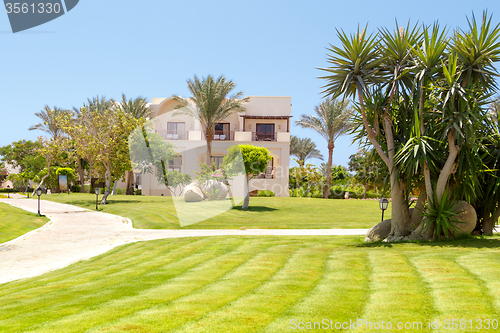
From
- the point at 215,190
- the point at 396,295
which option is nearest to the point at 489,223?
the point at 396,295

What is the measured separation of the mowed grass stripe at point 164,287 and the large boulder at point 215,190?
17.3 metres

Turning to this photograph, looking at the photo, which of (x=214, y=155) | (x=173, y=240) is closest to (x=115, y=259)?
(x=173, y=240)

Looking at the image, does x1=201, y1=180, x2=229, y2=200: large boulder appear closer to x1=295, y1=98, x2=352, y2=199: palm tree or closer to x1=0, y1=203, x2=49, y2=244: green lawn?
x1=0, y1=203, x2=49, y2=244: green lawn

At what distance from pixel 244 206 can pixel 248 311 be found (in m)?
20.0

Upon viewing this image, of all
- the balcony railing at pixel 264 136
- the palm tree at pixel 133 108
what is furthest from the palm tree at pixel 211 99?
the palm tree at pixel 133 108

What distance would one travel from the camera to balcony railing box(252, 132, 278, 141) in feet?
145

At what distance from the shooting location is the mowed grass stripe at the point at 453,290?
4660mm

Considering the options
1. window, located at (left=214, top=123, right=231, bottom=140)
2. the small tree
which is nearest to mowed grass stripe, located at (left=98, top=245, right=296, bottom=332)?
the small tree

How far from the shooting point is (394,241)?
37.7 feet

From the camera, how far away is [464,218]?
11.1 meters

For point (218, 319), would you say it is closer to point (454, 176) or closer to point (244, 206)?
point (454, 176)

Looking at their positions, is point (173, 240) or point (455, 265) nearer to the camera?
point (455, 265)

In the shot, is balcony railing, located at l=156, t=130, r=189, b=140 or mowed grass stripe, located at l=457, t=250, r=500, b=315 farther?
balcony railing, located at l=156, t=130, r=189, b=140

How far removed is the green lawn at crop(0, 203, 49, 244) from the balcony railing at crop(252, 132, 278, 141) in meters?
27.0
